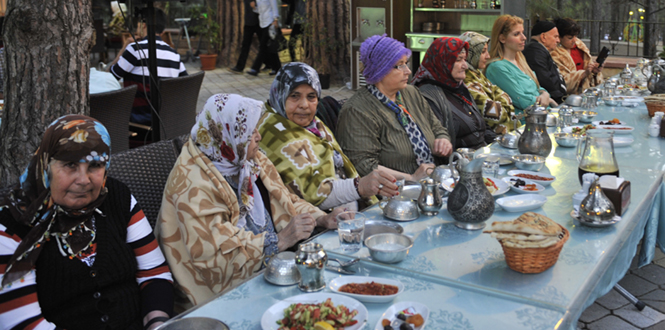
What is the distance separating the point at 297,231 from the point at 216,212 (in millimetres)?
294

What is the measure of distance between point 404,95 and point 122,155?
188 centimetres

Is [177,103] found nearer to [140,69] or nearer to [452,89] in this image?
[140,69]

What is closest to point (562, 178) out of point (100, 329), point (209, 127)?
point (209, 127)

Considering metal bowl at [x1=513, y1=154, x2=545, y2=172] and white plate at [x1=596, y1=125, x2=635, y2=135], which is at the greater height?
white plate at [x1=596, y1=125, x2=635, y2=135]

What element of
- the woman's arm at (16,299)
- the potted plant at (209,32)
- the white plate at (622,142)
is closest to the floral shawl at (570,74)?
the white plate at (622,142)

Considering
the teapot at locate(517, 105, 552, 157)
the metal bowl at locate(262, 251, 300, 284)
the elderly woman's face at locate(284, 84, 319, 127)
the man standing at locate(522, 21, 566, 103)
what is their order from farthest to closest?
the man standing at locate(522, 21, 566, 103)
the teapot at locate(517, 105, 552, 157)
the elderly woman's face at locate(284, 84, 319, 127)
the metal bowl at locate(262, 251, 300, 284)

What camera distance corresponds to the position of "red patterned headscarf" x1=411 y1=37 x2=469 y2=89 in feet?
12.7

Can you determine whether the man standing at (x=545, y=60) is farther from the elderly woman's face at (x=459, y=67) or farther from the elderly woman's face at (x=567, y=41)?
the elderly woman's face at (x=459, y=67)

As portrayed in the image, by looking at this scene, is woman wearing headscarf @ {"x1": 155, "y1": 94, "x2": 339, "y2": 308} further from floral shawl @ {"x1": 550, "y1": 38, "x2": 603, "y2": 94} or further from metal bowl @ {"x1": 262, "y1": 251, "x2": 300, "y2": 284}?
floral shawl @ {"x1": 550, "y1": 38, "x2": 603, "y2": 94}

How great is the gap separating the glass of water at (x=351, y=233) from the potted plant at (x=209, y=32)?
1006cm

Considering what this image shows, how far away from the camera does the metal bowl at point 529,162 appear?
282cm

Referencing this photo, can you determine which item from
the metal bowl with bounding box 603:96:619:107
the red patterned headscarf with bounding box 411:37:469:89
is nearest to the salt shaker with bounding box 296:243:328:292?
the red patterned headscarf with bounding box 411:37:469:89

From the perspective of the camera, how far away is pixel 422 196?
7.36 ft

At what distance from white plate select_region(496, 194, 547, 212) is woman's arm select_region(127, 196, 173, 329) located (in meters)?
1.24
